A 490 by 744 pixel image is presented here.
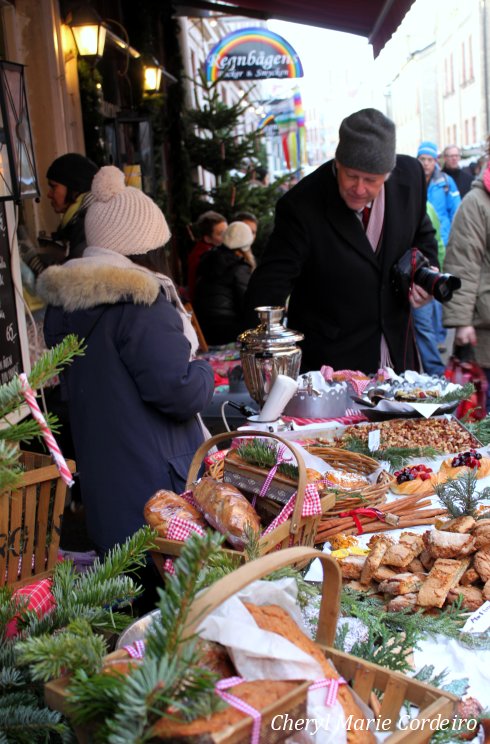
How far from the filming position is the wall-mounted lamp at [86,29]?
21.5 feet

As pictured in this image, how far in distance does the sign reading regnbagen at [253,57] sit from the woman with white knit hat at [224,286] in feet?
15.8

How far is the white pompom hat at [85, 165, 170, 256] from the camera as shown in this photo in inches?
118

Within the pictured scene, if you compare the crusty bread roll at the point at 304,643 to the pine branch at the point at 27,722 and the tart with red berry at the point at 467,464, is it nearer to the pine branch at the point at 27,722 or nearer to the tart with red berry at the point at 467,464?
the pine branch at the point at 27,722

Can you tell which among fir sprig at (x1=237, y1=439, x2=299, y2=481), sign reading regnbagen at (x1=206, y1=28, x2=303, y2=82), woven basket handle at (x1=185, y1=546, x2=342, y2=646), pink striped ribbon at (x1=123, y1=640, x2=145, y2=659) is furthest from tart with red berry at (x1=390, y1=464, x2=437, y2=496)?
sign reading regnbagen at (x1=206, y1=28, x2=303, y2=82)

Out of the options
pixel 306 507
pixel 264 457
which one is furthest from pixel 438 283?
pixel 306 507

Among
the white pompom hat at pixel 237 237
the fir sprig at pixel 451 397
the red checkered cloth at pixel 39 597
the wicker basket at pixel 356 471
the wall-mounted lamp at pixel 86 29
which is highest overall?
the wall-mounted lamp at pixel 86 29

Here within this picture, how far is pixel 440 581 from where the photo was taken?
187cm

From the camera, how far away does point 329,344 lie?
4.20 meters

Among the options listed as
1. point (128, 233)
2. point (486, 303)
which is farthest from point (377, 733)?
point (486, 303)

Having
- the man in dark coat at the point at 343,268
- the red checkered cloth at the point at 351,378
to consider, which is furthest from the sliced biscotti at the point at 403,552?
the man in dark coat at the point at 343,268

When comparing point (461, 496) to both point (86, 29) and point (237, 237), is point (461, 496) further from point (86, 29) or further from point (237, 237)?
point (237, 237)

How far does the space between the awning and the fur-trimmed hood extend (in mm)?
3582

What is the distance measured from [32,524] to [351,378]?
1686mm

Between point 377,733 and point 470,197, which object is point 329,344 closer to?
point 470,197
